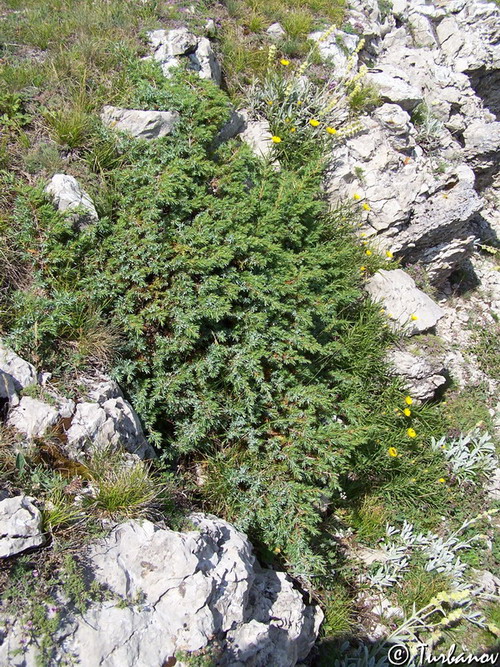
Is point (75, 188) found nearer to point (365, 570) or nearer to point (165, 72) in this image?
point (165, 72)

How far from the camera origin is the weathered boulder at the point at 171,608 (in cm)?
288

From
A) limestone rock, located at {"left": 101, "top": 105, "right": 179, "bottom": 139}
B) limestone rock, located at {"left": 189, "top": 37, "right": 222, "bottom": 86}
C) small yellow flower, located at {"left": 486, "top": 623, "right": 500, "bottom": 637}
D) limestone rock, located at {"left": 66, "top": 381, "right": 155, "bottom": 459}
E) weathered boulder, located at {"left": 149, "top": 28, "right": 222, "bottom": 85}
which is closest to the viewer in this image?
limestone rock, located at {"left": 66, "top": 381, "right": 155, "bottom": 459}

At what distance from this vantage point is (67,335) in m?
4.20

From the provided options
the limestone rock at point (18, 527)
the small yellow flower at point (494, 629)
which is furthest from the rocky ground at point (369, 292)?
the small yellow flower at point (494, 629)

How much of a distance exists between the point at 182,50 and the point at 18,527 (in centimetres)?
577

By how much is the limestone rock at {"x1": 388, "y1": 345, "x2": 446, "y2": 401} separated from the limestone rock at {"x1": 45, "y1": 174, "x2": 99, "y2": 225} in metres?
3.78

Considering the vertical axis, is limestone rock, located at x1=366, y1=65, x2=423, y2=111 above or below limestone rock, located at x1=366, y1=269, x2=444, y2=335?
above

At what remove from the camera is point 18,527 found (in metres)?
3.01

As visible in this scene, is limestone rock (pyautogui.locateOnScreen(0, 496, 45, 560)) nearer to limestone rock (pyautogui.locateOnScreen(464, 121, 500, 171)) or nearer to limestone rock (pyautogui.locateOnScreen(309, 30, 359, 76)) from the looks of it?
limestone rock (pyautogui.locateOnScreen(309, 30, 359, 76))

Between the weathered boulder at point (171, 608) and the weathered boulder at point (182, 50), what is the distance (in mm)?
5403

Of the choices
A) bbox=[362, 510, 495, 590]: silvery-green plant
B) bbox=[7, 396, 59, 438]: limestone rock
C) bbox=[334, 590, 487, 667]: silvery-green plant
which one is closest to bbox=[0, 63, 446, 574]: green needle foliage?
bbox=[7, 396, 59, 438]: limestone rock

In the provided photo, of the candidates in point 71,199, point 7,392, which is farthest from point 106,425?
point 71,199

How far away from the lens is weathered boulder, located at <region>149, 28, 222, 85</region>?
6062 millimetres

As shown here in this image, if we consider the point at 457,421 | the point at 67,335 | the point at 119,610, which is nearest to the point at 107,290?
the point at 67,335
